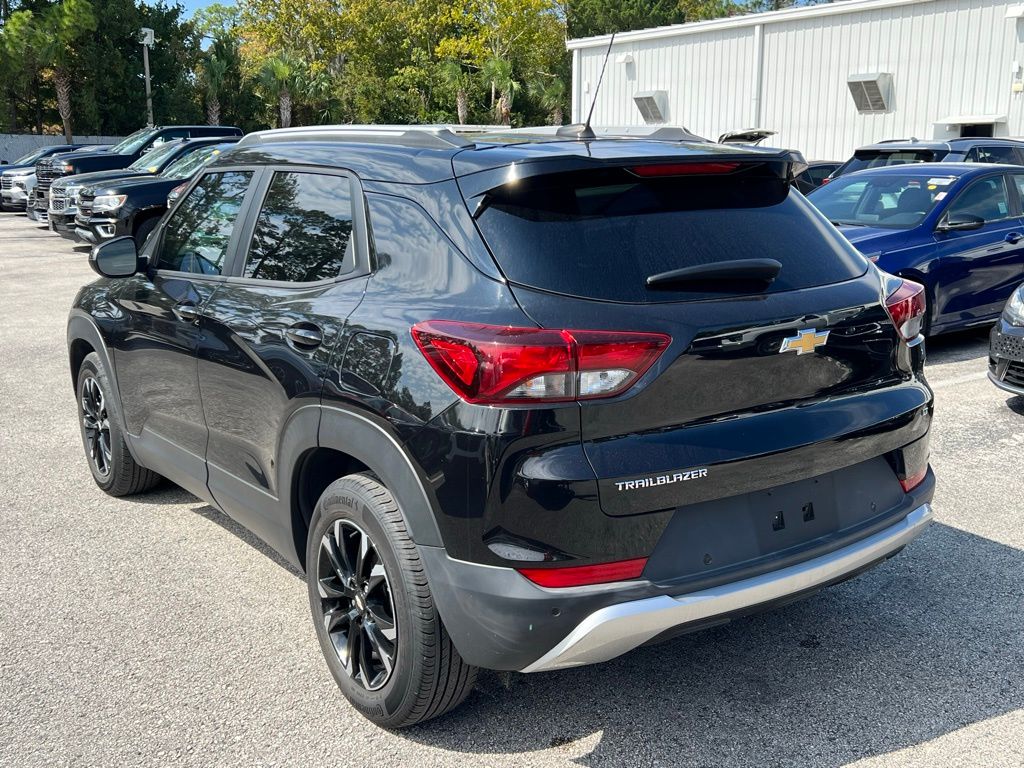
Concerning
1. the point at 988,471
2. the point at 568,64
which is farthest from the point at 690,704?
the point at 568,64

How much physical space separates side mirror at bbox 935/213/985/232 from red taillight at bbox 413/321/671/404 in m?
6.65

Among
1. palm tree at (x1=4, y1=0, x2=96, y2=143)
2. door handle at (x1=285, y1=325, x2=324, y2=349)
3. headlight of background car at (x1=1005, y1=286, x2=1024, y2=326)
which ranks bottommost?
headlight of background car at (x1=1005, y1=286, x2=1024, y2=326)

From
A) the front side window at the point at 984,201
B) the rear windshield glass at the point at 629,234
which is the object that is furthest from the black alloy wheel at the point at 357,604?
the front side window at the point at 984,201

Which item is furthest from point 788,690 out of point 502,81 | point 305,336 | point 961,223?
point 502,81

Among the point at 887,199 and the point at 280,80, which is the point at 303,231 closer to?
the point at 887,199

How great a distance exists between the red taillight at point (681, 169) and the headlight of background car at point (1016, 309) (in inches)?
168

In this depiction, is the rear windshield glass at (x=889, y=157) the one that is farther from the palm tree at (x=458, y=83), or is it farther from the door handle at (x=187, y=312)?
the palm tree at (x=458, y=83)

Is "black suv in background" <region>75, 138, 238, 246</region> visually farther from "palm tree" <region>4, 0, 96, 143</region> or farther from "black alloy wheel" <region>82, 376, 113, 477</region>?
"palm tree" <region>4, 0, 96, 143</region>

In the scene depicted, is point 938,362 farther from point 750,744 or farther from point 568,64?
point 568,64

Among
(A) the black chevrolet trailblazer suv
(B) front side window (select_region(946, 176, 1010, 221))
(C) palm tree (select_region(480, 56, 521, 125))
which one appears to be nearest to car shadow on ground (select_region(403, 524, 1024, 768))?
(A) the black chevrolet trailblazer suv

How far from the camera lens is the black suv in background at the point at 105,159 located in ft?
63.8

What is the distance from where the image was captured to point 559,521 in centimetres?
261

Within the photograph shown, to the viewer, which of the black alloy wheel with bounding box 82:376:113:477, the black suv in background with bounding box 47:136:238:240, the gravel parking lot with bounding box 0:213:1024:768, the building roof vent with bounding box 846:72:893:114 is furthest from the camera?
the building roof vent with bounding box 846:72:893:114

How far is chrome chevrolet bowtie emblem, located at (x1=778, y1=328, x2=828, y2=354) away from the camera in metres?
2.91
